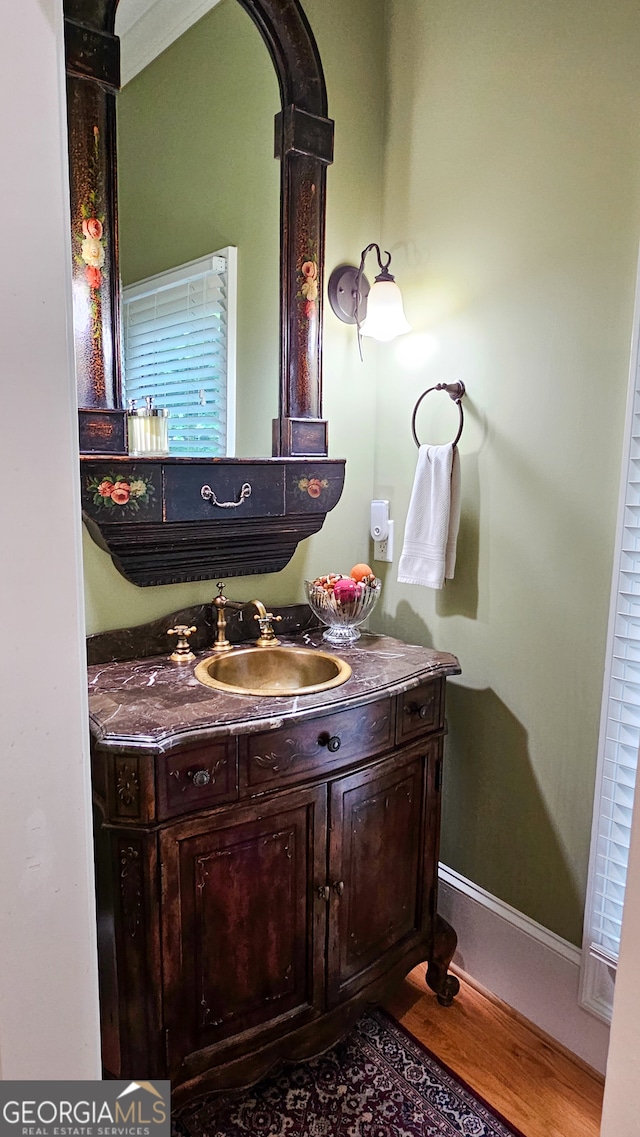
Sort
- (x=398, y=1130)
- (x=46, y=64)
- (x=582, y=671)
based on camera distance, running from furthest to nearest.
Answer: (x=582, y=671), (x=398, y=1130), (x=46, y=64)

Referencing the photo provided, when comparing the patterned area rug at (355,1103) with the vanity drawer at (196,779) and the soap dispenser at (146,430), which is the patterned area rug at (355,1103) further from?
the soap dispenser at (146,430)

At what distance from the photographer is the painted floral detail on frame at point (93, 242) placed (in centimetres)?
152

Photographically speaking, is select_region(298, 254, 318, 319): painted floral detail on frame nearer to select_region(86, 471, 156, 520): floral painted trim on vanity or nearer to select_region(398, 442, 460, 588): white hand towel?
select_region(398, 442, 460, 588): white hand towel

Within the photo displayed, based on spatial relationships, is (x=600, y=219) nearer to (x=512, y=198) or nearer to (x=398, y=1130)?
(x=512, y=198)

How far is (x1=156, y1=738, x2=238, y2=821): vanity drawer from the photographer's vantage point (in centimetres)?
129

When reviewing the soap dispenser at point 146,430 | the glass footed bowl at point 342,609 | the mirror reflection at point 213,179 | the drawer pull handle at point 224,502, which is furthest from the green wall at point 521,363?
the soap dispenser at point 146,430

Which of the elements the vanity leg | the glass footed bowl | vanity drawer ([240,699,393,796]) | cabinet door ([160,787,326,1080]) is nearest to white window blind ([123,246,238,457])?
the glass footed bowl

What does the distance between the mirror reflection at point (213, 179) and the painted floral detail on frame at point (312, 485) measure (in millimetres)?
132

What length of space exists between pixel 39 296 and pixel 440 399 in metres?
1.44

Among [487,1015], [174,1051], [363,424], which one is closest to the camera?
[174,1051]

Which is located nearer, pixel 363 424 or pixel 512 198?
pixel 512 198

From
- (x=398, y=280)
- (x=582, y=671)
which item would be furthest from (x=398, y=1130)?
(x=398, y=280)

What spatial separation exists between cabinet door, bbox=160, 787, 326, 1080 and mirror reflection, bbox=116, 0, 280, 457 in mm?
948

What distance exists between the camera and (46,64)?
69 centimetres
